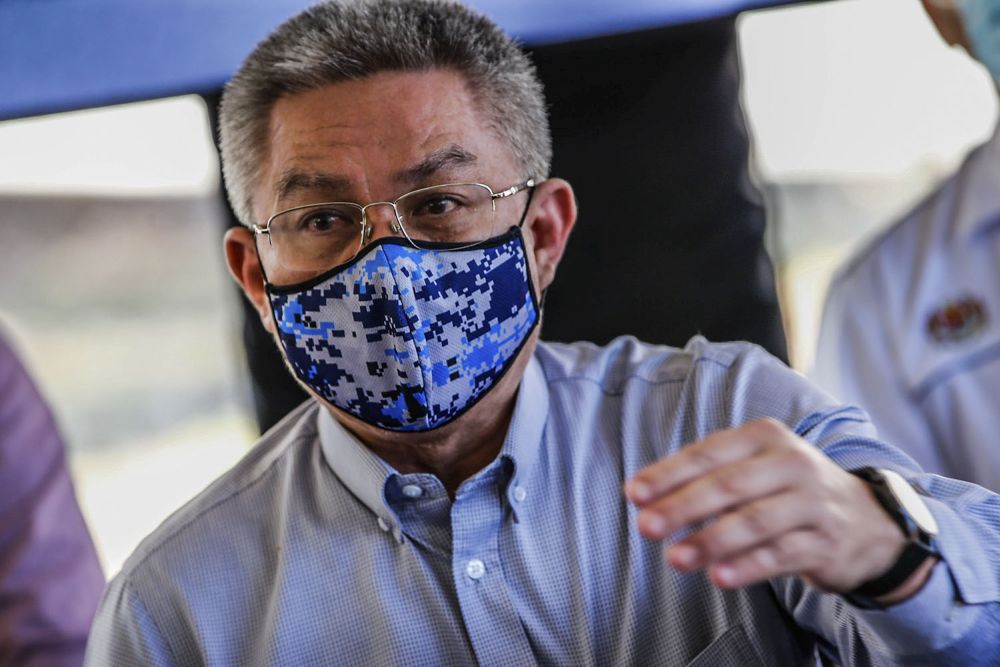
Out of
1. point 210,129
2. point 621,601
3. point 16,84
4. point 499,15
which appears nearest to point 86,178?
point 16,84

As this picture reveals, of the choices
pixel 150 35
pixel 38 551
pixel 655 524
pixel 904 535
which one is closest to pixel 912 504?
pixel 904 535

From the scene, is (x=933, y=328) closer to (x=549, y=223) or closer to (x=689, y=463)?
(x=549, y=223)

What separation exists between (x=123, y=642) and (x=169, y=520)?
19 centimetres

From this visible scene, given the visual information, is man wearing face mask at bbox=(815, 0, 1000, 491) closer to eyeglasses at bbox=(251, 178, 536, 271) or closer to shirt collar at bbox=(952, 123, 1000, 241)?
shirt collar at bbox=(952, 123, 1000, 241)

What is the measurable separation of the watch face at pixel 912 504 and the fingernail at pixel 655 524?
0.28 meters

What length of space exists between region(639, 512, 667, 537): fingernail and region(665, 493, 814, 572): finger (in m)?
0.02

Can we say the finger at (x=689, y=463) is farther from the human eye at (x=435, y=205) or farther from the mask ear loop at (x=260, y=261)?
the mask ear loop at (x=260, y=261)

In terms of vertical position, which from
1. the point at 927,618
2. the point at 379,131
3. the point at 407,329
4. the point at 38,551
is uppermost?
the point at 379,131

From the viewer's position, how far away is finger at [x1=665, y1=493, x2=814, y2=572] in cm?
88

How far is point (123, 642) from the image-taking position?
1.35 metres

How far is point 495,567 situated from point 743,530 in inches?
20.7

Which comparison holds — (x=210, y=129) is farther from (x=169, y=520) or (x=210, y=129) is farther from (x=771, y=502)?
(x=771, y=502)

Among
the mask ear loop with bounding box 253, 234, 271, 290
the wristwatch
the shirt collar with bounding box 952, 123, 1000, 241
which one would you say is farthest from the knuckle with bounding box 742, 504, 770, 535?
the shirt collar with bounding box 952, 123, 1000, 241

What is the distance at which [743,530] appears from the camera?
2.93 feet
